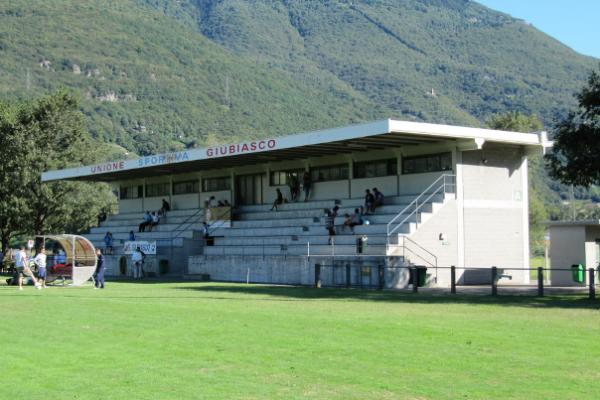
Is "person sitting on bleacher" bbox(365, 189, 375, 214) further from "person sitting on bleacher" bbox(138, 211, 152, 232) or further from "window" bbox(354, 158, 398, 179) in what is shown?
"person sitting on bleacher" bbox(138, 211, 152, 232)

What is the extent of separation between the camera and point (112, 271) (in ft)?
157

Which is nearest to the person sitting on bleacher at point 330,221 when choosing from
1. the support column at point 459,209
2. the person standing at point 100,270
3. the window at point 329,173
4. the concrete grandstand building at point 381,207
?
the concrete grandstand building at point 381,207

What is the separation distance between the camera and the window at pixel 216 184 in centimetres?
5238

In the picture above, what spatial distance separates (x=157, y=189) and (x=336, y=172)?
60.9 feet

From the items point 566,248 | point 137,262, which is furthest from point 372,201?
point 137,262

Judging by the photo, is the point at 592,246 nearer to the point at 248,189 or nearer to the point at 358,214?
the point at 358,214

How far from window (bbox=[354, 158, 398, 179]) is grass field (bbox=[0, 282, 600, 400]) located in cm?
1807

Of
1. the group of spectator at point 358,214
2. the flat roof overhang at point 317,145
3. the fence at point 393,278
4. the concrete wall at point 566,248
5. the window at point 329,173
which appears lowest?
the fence at point 393,278

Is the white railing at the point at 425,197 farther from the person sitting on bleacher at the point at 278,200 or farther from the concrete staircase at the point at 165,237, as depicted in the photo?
the concrete staircase at the point at 165,237

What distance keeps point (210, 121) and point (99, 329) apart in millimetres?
162726

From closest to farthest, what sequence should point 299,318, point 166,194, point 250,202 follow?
point 299,318 < point 250,202 < point 166,194

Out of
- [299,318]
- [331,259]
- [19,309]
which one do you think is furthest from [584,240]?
[19,309]

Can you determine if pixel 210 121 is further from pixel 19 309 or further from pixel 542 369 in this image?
pixel 542 369

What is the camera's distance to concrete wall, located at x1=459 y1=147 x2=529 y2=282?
1499 inches
